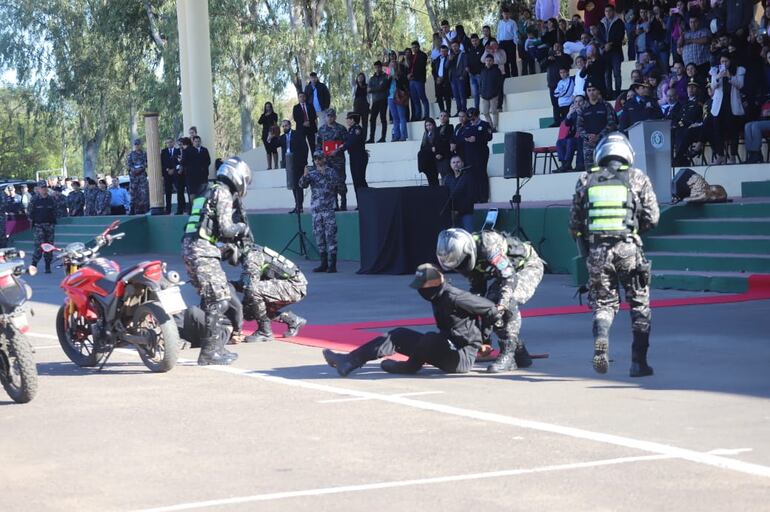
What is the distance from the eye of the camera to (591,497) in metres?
6.50

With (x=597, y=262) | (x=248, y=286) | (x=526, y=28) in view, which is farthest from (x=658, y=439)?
(x=526, y=28)

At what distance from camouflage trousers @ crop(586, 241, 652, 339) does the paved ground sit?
1.54 ft

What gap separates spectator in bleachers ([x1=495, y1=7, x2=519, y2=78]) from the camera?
29.9 meters

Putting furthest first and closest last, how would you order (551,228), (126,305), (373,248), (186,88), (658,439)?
(186,88)
(373,248)
(551,228)
(126,305)
(658,439)

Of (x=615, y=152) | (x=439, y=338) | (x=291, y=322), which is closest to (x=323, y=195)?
(x=291, y=322)

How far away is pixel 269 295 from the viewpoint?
13508mm

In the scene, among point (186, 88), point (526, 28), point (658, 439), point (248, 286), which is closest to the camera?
point (658, 439)

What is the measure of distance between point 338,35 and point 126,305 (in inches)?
1386

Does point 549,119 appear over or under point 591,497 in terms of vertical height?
over

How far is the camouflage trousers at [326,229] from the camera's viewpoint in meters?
22.7

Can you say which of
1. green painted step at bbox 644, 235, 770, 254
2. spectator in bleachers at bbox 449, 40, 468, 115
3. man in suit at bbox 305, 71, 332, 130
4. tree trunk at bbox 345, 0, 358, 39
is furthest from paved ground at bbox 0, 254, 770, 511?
tree trunk at bbox 345, 0, 358, 39

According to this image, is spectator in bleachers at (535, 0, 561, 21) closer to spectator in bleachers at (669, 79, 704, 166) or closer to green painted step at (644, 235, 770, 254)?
spectator in bleachers at (669, 79, 704, 166)

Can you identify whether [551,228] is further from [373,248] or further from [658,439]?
[658,439]

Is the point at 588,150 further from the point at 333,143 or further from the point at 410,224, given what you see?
the point at 333,143
